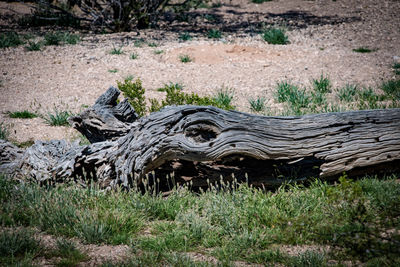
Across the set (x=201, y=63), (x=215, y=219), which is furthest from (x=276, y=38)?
(x=215, y=219)

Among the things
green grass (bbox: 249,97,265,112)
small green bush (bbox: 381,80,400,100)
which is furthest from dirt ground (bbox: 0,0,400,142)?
small green bush (bbox: 381,80,400,100)

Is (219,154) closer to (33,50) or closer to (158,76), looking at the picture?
(158,76)

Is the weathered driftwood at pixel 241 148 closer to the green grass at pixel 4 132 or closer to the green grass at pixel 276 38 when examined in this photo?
the green grass at pixel 4 132

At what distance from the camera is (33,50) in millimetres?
10406

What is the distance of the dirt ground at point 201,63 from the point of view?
761cm

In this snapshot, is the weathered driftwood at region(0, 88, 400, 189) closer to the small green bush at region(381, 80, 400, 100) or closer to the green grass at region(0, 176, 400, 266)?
the green grass at region(0, 176, 400, 266)

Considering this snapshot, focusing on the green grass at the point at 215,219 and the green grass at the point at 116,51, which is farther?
the green grass at the point at 116,51

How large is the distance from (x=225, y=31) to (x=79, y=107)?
23.7ft

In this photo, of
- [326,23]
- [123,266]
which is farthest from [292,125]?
[326,23]

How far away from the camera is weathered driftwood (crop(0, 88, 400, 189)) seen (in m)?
3.98

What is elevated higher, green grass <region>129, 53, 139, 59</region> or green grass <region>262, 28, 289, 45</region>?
green grass <region>262, 28, 289, 45</region>

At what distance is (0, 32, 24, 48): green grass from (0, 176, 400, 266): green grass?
26.0 ft

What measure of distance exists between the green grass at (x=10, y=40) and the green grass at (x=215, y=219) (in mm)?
7913

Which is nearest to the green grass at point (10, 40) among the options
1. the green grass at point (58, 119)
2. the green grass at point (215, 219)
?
the green grass at point (58, 119)
